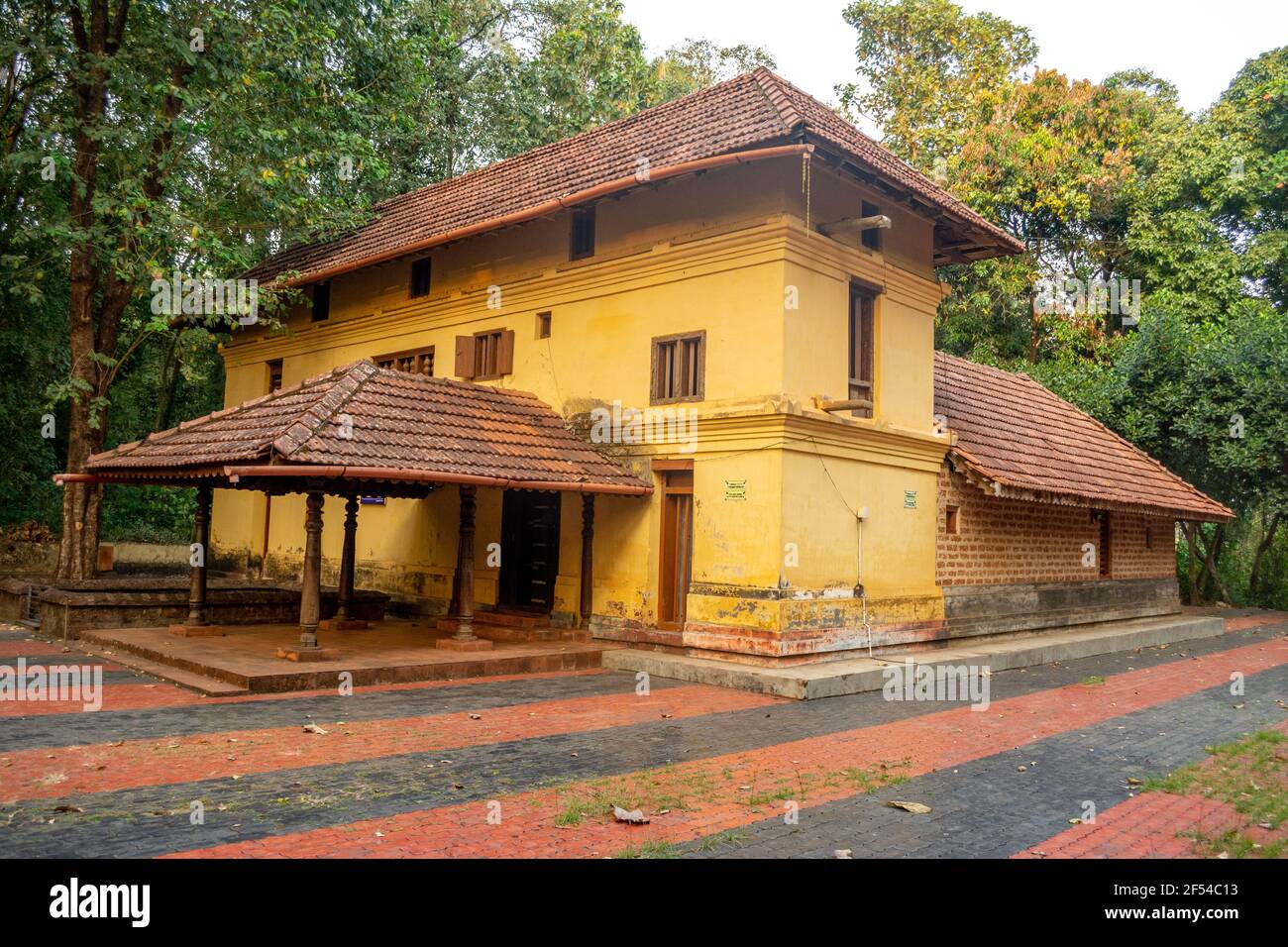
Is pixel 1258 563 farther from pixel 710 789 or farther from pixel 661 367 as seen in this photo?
pixel 710 789

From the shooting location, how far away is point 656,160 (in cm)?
1330

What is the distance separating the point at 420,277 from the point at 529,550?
590cm

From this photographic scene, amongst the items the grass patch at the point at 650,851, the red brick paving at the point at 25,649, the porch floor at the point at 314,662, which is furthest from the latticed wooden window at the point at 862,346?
the red brick paving at the point at 25,649

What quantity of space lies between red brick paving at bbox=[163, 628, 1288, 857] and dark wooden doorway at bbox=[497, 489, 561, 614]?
270 inches

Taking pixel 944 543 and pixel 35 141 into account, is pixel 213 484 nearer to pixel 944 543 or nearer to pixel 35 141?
pixel 35 141

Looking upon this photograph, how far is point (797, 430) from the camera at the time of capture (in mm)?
12273

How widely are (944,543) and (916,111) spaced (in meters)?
19.3

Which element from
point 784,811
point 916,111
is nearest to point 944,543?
point 784,811

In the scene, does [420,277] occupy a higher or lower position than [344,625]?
higher

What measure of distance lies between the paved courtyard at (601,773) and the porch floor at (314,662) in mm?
300

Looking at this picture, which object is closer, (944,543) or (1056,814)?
(1056,814)

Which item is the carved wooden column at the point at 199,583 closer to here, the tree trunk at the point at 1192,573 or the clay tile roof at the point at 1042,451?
the clay tile roof at the point at 1042,451

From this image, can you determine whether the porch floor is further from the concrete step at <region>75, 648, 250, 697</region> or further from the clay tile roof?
the clay tile roof

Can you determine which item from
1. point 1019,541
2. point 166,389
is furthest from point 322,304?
point 1019,541
